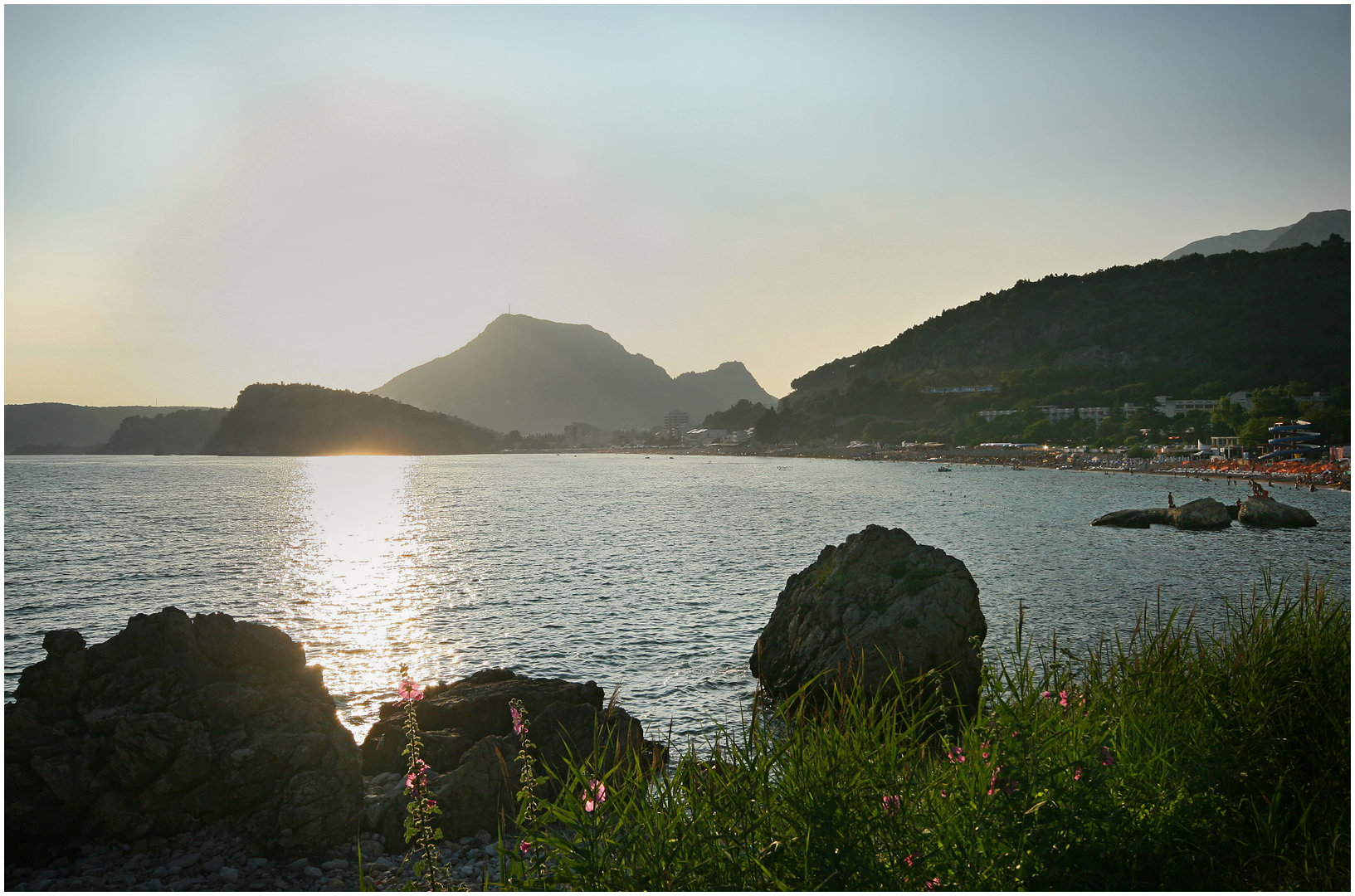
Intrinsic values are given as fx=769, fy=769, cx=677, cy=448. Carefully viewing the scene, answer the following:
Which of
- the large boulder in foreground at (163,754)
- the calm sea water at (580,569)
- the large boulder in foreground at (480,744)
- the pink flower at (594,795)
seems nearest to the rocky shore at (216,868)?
the large boulder in foreground at (163,754)

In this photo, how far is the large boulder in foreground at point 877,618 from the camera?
1302cm

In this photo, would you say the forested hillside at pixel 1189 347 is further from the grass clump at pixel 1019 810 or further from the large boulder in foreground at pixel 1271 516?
the grass clump at pixel 1019 810

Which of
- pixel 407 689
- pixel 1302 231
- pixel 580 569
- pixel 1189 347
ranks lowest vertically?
pixel 580 569

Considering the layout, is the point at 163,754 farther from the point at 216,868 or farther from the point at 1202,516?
the point at 1202,516

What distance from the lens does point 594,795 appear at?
5270 mm

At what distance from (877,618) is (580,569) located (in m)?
22.7

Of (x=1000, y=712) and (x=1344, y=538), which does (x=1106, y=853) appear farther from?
(x=1344, y=538)

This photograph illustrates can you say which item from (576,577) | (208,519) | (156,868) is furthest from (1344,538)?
(208,519)

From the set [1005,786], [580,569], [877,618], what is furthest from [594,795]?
[580,569]

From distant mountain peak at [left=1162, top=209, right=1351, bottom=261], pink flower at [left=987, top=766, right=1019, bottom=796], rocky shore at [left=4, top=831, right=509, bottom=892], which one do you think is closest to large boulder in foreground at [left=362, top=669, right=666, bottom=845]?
rocky shore at [left=4, top=831, right=509, bottom=892]

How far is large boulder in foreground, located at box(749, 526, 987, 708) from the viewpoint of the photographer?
13016 mm

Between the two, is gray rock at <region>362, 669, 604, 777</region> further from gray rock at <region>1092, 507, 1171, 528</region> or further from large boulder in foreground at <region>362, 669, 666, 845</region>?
gray rock at <region>1092, 507, 1171, 528</region>

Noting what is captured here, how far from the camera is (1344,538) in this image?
4034cm

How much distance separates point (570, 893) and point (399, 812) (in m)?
6.27
